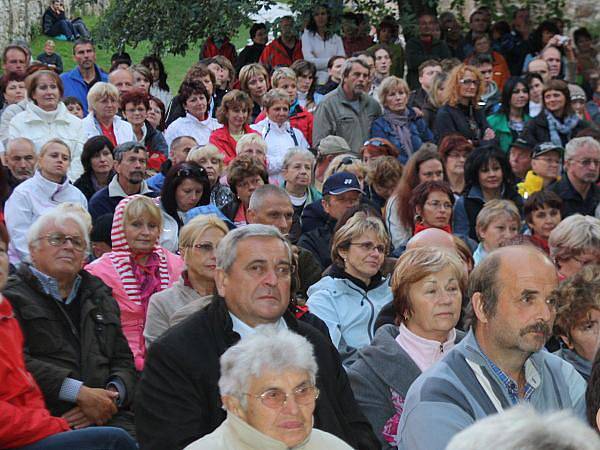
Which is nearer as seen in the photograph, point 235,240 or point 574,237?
point 235,240

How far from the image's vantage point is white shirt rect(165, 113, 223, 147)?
10758 mm

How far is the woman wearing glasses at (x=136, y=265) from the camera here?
21.4ft

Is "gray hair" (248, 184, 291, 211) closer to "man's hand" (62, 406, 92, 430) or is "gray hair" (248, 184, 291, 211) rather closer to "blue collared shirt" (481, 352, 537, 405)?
"man's hand" (62, 406, 92, 430)

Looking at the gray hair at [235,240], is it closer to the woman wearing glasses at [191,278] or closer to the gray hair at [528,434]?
the woman wearing glasses at [191,278]

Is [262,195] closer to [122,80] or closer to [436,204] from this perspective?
[436,204]

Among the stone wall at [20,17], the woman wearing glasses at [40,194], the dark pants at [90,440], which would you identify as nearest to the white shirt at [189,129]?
the woman wearing glasses at [40,194]

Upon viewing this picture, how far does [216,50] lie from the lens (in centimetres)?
1409

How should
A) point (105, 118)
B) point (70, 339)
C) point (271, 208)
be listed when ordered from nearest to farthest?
point (70, 339), point (271, 208), point (105, 118)

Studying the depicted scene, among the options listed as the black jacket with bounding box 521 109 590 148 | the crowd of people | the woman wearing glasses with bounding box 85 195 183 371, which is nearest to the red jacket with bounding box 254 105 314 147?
the crowd of people

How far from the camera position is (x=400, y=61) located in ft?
45.0

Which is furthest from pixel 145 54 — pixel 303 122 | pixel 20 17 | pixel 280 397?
pixel 280 397

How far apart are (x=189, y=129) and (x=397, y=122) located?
1978mm

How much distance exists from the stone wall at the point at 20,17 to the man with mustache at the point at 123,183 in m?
10.2

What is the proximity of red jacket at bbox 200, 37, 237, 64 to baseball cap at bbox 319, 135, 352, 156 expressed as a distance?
4.46m
